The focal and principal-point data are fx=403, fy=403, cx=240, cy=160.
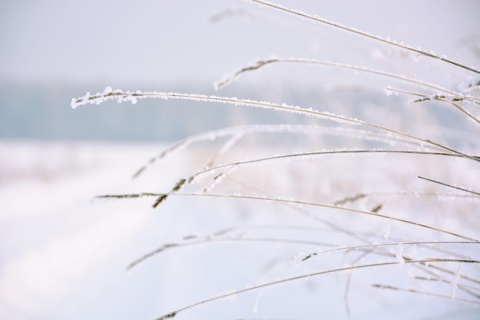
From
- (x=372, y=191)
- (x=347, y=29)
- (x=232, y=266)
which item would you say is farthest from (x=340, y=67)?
(x=232, y=266)

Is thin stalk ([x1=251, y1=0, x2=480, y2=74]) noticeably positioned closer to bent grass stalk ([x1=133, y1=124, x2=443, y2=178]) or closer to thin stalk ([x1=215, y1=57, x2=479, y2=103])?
thin stalk ([x1=215, y1=57, x2=479, y2=103])

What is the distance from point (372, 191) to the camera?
1.33 m

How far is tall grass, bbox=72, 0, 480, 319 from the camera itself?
0.62m

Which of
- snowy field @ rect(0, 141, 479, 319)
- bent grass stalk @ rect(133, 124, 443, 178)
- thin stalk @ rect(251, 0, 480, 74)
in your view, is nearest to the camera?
thin stalk @ rect(251, 0, 480, 74)

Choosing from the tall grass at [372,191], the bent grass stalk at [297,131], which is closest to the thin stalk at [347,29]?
the tall grass at [372,191]

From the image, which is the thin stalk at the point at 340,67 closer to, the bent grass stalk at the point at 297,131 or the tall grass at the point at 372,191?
the tall grass at the point at 372,191

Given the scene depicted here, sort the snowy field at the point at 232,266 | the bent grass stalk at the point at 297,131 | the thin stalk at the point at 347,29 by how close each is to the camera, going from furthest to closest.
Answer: the snowy field at the point at 232,266, the bent grass stalk at the point at 297,131, the thin stalk at the point at 347,29

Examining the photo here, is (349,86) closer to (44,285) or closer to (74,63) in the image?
(44,285)

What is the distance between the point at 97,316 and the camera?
5.90ft

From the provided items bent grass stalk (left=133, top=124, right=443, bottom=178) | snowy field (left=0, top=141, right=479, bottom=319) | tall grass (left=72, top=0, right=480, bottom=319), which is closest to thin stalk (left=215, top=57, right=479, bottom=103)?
tall grass (left=72, top=0, right=480, bottom=319)

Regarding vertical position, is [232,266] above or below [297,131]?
below

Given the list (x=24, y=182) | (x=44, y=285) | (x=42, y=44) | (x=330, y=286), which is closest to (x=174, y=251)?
(x=44, y=285)

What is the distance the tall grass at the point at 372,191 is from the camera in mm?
622

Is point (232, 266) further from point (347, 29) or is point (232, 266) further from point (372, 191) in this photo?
point (347, 29)
